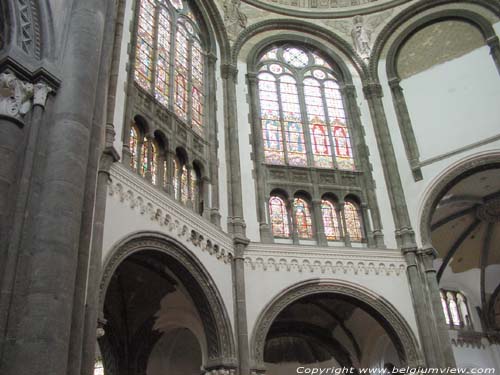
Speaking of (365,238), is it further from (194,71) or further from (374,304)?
(194,71)

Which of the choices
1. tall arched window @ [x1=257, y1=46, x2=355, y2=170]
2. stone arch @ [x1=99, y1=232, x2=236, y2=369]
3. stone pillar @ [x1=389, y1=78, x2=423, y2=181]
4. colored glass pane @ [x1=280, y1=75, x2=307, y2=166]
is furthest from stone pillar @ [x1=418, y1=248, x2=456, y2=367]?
stone arch @ [x1=99, y1=232, x2=236, y2=369]

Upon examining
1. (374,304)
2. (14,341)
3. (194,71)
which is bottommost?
(14,341)

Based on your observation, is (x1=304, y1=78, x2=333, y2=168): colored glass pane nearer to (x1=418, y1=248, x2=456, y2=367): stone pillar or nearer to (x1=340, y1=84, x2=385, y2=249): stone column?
Result: (x1=340, y1=84, x2=385, y2=249): stone column

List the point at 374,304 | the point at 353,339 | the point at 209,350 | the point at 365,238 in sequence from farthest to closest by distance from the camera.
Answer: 1. the point at 353,339
2. the point at 365,238
3. the point at 374,304
4. the point at 209,350

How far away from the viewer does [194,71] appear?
17594 millimetres

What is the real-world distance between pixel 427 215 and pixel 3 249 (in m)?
13.4

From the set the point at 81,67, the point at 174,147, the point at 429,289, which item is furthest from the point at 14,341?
the point at 429,289

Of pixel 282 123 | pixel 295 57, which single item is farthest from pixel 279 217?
pixel 295 57

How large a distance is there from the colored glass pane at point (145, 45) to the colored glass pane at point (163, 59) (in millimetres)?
330

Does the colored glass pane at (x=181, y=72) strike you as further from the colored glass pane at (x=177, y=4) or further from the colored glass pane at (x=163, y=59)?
the colored glass pane at (x=177, y=4)

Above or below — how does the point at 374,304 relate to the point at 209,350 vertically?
above

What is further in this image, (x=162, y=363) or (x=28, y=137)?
(x=162, y=363)

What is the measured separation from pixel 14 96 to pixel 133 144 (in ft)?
15.9

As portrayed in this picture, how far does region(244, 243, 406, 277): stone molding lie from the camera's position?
15.6m
